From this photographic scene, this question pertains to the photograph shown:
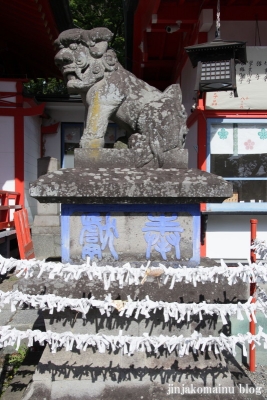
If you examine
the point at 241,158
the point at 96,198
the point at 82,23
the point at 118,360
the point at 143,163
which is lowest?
the point at 118,360

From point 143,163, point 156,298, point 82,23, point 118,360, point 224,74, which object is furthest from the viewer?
point 82,23

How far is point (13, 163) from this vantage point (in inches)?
340

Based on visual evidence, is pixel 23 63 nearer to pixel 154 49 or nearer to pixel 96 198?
pixel 154 49

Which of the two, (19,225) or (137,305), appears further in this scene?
(19,225)

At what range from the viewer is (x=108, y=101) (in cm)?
274

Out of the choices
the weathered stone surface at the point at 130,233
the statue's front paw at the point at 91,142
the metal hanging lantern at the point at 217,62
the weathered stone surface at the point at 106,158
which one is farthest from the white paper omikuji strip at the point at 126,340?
the metal hanging lantern at the point at 217,62

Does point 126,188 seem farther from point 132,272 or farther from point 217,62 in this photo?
point 217,62

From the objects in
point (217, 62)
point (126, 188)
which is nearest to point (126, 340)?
point (126, 188)

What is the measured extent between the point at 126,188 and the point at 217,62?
3.71 metres

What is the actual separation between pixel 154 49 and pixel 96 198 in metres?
→ 6.96

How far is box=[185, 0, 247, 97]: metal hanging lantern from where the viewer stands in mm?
5031

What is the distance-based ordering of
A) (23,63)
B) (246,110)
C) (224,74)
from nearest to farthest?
(224,74) < (246,110) < (23,63)

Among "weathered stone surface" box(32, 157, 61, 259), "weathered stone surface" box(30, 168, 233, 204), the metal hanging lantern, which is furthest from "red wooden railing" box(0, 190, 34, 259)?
"weathered stone surface" box(30, 168, 233, 204)

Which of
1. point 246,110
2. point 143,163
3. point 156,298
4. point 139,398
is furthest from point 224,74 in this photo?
point 139,398
